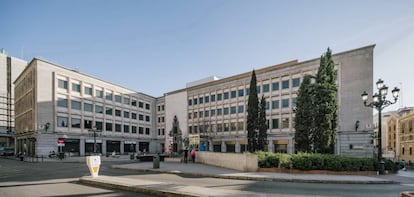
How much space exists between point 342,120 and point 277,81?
12.8m

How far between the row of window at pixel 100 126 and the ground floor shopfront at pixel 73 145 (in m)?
2.10

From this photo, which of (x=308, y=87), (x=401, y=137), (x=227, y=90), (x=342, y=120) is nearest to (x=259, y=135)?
(x=308, y=87)

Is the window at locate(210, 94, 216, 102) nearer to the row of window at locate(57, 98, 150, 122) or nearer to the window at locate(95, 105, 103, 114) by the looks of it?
the row of window at locate(57, 98, 150, 122)

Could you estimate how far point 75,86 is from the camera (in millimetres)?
52375

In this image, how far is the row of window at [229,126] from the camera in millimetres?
45844

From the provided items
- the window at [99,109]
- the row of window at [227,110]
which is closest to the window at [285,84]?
the row of window at [227,110]

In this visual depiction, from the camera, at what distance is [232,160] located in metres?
21.1

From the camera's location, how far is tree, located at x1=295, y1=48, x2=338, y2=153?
22016 mm

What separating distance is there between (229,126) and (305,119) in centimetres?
3112

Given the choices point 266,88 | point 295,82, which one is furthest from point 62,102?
point 295,82

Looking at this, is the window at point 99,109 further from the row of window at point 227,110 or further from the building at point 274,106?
the row of window at point 227,110

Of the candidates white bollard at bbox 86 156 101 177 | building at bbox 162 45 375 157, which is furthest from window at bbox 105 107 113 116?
→ white bollard at bbox 86 156 101 177

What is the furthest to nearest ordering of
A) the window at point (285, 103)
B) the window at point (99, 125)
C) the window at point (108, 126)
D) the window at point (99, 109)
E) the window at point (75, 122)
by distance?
the window at point (108, 126)
the window at point (99, 109)
the window at point (99, 125)
the window at point (75, 122)
the window at point (285, 103)

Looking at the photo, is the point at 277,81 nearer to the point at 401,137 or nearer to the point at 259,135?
the point at 259,135
